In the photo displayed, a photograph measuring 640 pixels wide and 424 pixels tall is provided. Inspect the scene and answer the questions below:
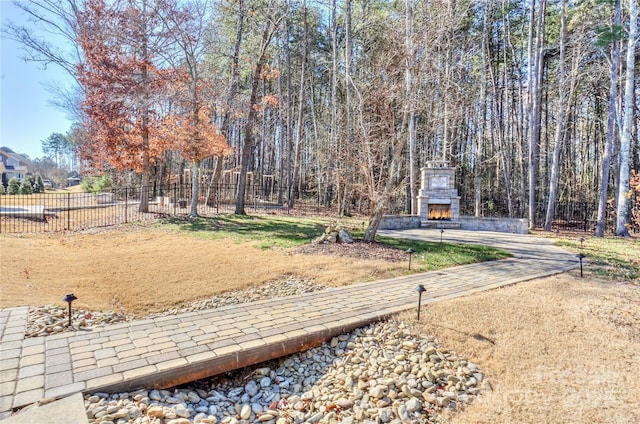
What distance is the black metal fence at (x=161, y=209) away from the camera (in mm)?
9969

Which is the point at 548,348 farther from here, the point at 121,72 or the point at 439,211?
the point at 121,72

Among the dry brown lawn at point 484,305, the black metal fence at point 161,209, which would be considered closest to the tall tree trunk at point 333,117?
the black metal fence at point 161,209

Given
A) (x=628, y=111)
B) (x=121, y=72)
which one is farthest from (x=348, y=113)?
(x=628, y=111)

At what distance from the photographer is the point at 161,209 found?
1305 cm

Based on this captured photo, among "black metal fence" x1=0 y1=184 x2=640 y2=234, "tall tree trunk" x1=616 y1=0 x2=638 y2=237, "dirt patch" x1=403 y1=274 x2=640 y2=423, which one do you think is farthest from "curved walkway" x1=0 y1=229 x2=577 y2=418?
"tall tree trunk" x1=616 y1=0 x2=638 y2=237

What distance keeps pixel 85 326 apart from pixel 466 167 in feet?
64.6

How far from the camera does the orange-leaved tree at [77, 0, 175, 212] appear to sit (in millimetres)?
10062

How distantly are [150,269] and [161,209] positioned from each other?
8.48 metres

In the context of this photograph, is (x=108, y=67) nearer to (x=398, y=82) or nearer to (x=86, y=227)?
(x=86, y=227)

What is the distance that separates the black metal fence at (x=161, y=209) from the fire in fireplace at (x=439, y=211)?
1.62 metres

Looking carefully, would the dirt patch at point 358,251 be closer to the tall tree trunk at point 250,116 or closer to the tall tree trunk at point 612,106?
the tall tree trunk at point 250,116

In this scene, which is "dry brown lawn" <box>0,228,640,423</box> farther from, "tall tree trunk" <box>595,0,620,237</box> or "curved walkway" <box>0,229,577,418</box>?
"tall tree trunk" <box>595,0,620,237</box>

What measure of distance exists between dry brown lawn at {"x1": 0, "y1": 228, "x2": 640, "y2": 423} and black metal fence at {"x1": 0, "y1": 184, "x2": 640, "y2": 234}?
3.00m

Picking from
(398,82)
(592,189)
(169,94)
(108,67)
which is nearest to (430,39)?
(398,82)
